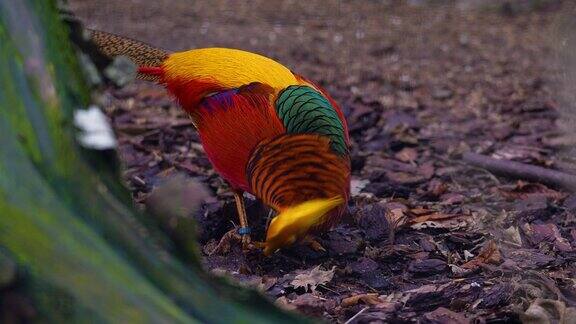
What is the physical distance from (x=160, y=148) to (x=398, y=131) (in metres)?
1.23

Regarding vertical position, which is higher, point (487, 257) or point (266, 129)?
point (266, 129)

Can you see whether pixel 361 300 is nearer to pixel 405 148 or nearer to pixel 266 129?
pixel 266 129

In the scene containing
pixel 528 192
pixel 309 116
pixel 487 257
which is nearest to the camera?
pixel 309 116

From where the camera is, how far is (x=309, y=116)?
2598 mm

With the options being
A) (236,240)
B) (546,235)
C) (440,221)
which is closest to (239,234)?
(236,240)

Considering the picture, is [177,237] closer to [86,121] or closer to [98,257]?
[98,257]

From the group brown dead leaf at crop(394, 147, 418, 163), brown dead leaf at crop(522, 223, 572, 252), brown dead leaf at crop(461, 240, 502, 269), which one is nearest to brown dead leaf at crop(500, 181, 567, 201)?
brown dead leaf at crop(522, 223, 572, 252)

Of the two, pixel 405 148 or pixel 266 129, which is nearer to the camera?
pixel 266 129

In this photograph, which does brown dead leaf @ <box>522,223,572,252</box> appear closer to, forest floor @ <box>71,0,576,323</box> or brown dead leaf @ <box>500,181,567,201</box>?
forest floor @ <box>71,0,576,323</box>

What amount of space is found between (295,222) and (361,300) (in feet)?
1.25

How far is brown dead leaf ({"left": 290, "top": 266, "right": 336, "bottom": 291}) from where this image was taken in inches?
101

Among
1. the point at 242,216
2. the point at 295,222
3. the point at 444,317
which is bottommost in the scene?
the point at 242,216

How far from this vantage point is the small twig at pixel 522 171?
11.8ft

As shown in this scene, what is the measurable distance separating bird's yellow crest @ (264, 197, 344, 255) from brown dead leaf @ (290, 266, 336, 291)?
291 millimetres
